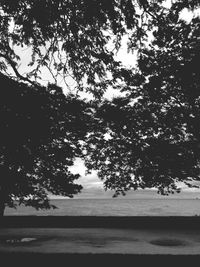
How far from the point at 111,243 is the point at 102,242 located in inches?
15.2

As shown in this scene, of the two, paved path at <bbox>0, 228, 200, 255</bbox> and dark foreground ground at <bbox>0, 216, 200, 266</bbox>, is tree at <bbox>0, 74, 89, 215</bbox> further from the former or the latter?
paved path at <bbox>0, 228, 200, 255</bbox>

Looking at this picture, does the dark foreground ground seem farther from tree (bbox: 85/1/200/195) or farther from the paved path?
tree (bbox: 85/1/200/195)

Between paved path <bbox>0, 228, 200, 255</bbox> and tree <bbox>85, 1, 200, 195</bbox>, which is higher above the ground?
tree <bbox>85, 1, 200, 195</bbox>

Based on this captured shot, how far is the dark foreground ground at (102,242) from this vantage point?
941 cm

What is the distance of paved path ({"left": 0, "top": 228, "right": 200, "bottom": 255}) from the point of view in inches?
430

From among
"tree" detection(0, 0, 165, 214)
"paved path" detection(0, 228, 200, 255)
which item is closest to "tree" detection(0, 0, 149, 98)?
"tree" detection(0, 0, 165, 214)

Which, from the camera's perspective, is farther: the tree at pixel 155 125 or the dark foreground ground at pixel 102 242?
the tree at pixel 155 125

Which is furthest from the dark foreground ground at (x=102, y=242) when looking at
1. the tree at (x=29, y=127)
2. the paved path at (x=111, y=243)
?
the tree at (x=29, y=127)

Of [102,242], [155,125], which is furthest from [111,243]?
[155,125]

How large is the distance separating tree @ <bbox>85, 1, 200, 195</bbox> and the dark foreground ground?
256cm

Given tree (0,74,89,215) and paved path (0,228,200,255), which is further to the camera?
paved path (0,228,200,255)

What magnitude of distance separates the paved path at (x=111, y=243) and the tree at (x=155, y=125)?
243cm

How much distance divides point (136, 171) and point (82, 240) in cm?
433

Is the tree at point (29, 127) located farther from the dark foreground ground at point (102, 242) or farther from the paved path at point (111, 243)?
the paved path at point (111, 243)
